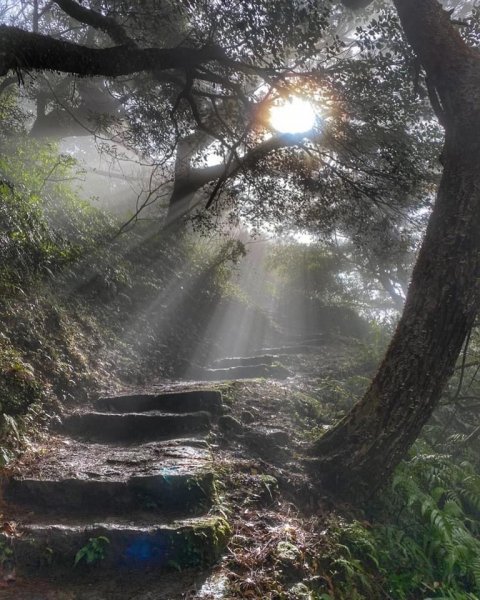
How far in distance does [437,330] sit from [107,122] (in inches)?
294

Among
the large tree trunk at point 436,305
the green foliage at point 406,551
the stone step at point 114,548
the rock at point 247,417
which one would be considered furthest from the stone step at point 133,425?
Result: the green foliage at point 406,551

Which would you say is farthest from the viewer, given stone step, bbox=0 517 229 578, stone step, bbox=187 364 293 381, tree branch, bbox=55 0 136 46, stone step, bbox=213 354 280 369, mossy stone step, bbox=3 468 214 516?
stone step, bbox=213 354 280 369

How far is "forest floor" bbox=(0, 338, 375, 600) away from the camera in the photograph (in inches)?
116

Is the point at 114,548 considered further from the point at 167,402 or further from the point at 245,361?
the point at 245,361

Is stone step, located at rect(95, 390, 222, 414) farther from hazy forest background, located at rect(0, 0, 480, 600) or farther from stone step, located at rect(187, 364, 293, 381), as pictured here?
stone step, located at rect(187, 364, 293, 381)

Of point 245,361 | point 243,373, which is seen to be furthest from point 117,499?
point 245,361

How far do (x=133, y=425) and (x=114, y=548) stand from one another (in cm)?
219

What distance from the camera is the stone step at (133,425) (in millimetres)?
5285

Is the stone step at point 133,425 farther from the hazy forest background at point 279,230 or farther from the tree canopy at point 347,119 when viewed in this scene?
the tree canopy at point 347,119

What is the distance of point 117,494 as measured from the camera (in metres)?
3.80

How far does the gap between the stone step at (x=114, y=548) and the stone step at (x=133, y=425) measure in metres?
1.98

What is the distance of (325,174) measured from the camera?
26.3ft

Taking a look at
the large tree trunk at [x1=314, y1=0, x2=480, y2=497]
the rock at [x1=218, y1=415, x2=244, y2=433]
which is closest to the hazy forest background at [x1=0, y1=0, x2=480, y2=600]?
the large tree trunk at [x1=314, y1=0, x2=480, y2=497]

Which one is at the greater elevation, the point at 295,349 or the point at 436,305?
the point at 436,305
